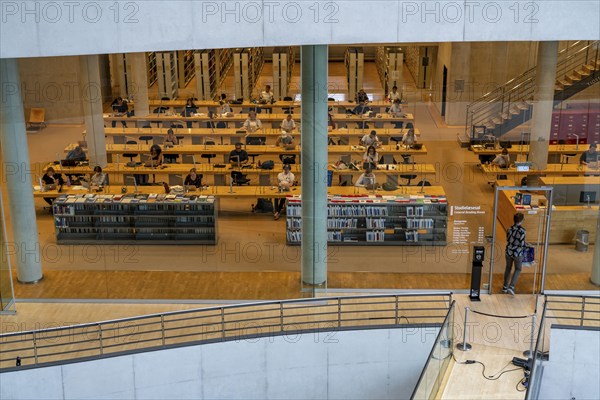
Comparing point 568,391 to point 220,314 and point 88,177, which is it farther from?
point 88,177

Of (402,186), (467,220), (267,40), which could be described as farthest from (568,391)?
(267,40)

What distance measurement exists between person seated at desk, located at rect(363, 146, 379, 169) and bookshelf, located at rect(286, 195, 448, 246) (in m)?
0.51

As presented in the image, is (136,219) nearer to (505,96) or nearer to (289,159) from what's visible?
(289,159)

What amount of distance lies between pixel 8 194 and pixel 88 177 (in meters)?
1.13

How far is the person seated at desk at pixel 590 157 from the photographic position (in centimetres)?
1307

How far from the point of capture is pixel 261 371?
1228cm

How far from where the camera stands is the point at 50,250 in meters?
13.3

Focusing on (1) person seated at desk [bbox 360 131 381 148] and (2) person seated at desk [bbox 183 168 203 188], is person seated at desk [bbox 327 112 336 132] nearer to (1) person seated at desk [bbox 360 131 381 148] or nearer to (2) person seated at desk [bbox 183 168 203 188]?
(1) person seated at desk [bbox 360 131 381 148]

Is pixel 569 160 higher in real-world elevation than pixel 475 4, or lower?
lower

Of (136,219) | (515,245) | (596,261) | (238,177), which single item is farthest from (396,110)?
(136,219)

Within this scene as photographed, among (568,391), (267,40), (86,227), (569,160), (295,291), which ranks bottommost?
(568,391)

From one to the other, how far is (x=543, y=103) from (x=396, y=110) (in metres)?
2.10

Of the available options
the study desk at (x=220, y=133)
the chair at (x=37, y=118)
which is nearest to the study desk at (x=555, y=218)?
the study desk at (x=220, y=133)

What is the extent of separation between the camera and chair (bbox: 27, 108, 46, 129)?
12.5 metres
